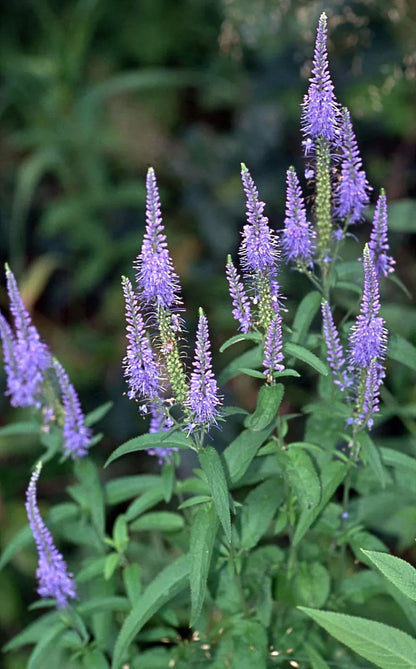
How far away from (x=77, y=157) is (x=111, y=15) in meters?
1.77

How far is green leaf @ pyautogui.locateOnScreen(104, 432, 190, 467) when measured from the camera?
8.84 feet

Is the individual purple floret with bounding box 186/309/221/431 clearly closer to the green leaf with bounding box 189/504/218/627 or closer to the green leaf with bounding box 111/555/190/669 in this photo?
the green leaf with bounding box 189/504/218/627

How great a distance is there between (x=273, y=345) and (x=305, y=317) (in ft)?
1.64

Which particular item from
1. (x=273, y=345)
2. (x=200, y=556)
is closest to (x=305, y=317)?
(x=273, y=345)

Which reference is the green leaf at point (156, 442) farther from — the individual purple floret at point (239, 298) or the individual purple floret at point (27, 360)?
the individual purple floret at point (27, 360)

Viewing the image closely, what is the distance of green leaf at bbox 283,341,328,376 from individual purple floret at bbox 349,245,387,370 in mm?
151

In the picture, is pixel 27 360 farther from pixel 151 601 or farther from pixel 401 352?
pixel 401 352

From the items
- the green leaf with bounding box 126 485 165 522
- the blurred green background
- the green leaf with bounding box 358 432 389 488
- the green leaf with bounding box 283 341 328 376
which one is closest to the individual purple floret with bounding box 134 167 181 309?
the green leaf with bounding box 283 341 328 376

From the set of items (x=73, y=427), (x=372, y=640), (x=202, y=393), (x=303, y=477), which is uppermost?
(x=202, y=393)

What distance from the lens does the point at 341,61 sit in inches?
253

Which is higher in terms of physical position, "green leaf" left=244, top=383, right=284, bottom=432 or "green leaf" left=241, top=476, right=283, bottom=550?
"green leaf" left=244, top=383, right=284, bottom=432

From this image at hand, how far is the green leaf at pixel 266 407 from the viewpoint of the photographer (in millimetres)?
2656

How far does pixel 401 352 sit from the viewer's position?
315cm

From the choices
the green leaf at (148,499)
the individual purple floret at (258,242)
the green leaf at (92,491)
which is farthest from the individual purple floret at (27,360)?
the individual purple floret at (258,242)
